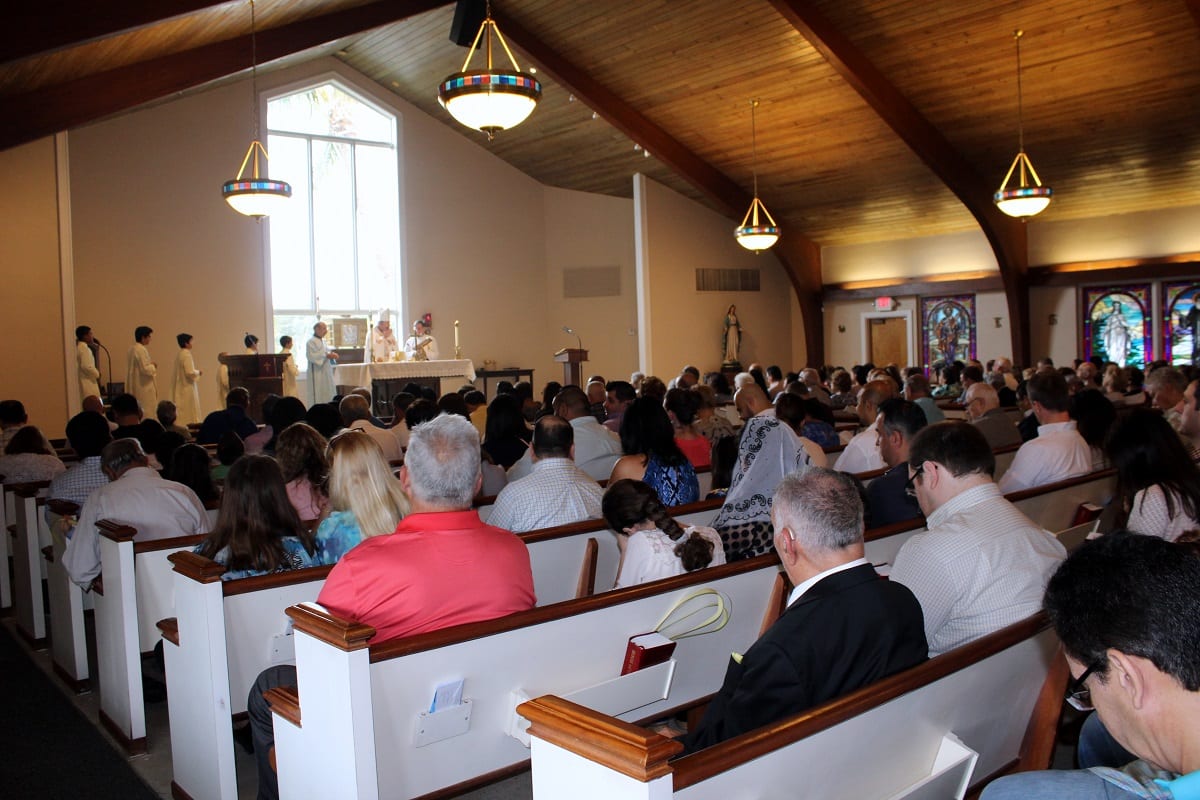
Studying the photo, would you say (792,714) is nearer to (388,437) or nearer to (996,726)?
(996,726)

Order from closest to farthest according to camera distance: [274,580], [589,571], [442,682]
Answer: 1. [442,682]
2. [274,580]
3. [589,571]

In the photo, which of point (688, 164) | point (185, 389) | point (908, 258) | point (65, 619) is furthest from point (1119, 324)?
point (65, 619)

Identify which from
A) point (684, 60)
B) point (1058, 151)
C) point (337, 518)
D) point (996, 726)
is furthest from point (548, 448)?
point (1058, 151)

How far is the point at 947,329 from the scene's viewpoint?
551 inches

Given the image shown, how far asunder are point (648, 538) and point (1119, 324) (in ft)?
37.6

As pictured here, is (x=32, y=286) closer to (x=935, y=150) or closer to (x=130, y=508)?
(x=130, y=508)

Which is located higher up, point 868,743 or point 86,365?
point 86,365

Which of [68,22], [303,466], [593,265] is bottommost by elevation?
[303,466]

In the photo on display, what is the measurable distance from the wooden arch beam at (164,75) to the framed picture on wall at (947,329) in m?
7.84

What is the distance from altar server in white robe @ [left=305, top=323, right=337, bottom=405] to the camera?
12.7 meters

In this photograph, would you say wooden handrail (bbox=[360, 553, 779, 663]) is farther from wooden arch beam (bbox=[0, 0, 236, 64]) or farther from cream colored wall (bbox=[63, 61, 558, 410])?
cream colored wall (bbox=[63, 61, 558, 410])

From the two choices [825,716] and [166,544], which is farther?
[166,544]

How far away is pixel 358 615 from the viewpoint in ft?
7.46

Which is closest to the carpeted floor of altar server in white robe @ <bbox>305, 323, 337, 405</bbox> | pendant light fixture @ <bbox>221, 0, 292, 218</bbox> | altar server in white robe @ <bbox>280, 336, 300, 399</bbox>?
pendant light fixture @ <bbox>221, 0, 292, 218</bbox>
